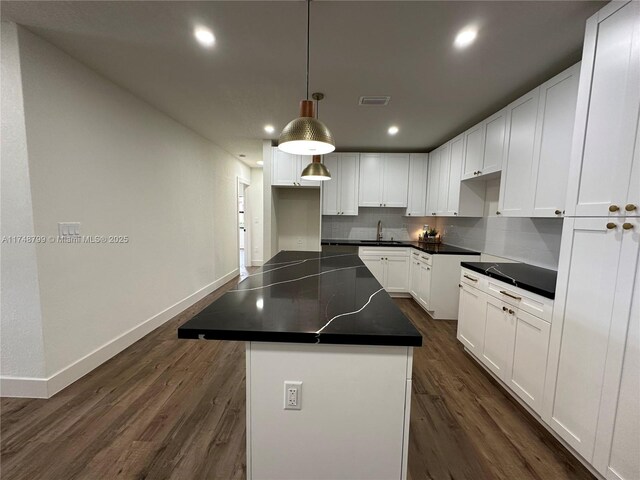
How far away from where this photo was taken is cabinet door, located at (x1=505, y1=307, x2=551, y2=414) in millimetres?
1734

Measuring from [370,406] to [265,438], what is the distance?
0.48 m

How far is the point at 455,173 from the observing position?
3.55m

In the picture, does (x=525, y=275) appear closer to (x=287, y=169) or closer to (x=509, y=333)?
(x=509, y=333)

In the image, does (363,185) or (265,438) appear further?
(363,185)

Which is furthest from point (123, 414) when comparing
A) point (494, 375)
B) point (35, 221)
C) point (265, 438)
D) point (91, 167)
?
point (494, 375)

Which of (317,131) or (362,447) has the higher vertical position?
(317,131)

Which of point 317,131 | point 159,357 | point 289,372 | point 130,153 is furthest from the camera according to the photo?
point 130,153

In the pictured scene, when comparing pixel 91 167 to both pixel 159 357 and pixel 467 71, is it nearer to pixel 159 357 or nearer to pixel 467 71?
pixel 159 357

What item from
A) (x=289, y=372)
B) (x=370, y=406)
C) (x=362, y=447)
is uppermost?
(x=289, y=372)

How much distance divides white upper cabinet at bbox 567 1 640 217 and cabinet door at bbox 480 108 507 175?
3.61 ft

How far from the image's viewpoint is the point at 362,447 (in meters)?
1.13

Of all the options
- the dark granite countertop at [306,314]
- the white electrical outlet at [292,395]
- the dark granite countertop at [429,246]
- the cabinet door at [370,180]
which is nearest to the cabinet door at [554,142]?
the dark granite countertop at [429,246]

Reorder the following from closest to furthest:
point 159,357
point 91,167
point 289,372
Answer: point 289,372 < point 91,167 < point 159,357

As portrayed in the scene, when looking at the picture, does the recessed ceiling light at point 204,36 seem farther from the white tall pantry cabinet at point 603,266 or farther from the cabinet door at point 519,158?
the cabinet door at point 519,158
